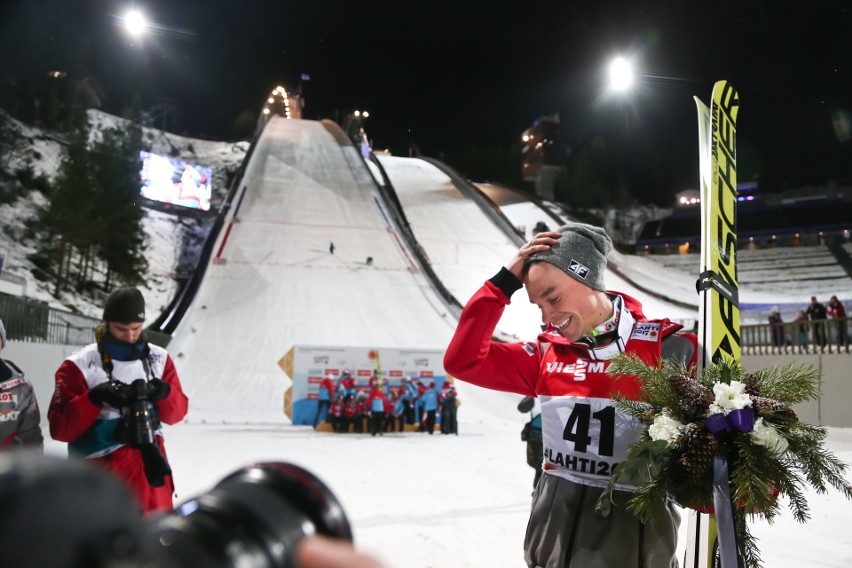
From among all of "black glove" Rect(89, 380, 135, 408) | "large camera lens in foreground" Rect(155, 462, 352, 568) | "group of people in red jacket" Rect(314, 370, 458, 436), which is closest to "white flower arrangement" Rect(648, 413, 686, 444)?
"large camera lens in foreground" Rect(155, 462, 352, 568)

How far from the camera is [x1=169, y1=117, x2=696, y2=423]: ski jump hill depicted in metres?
14.7

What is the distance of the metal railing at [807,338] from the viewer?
1065cm

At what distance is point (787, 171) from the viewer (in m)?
38.5

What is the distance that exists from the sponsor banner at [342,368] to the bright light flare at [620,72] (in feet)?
26.6

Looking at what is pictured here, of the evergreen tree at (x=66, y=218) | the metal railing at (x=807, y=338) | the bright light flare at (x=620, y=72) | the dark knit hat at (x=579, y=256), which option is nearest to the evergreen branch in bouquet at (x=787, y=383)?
the dark knit hat at (x=579, y=256)

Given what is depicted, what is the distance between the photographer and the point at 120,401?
2527mm

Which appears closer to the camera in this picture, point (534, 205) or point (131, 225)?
point (131, 225)

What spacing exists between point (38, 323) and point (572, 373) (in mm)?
10283

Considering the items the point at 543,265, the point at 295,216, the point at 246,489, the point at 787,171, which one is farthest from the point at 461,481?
the point at 787,171

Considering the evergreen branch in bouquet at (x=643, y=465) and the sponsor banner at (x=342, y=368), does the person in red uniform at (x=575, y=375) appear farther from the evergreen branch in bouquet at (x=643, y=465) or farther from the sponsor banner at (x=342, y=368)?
the sponsor banner at (x=342, y=368)

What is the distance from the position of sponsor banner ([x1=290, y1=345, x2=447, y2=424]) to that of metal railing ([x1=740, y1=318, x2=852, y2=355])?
23.0 feet

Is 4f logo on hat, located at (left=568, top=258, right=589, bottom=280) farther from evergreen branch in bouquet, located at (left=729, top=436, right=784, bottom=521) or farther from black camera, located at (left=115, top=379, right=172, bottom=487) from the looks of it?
black camera, located at (left=115, top=379, right=172, bottom=487)

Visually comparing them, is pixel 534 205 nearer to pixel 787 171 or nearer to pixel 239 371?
pixel 787 171

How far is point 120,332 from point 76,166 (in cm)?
2178
